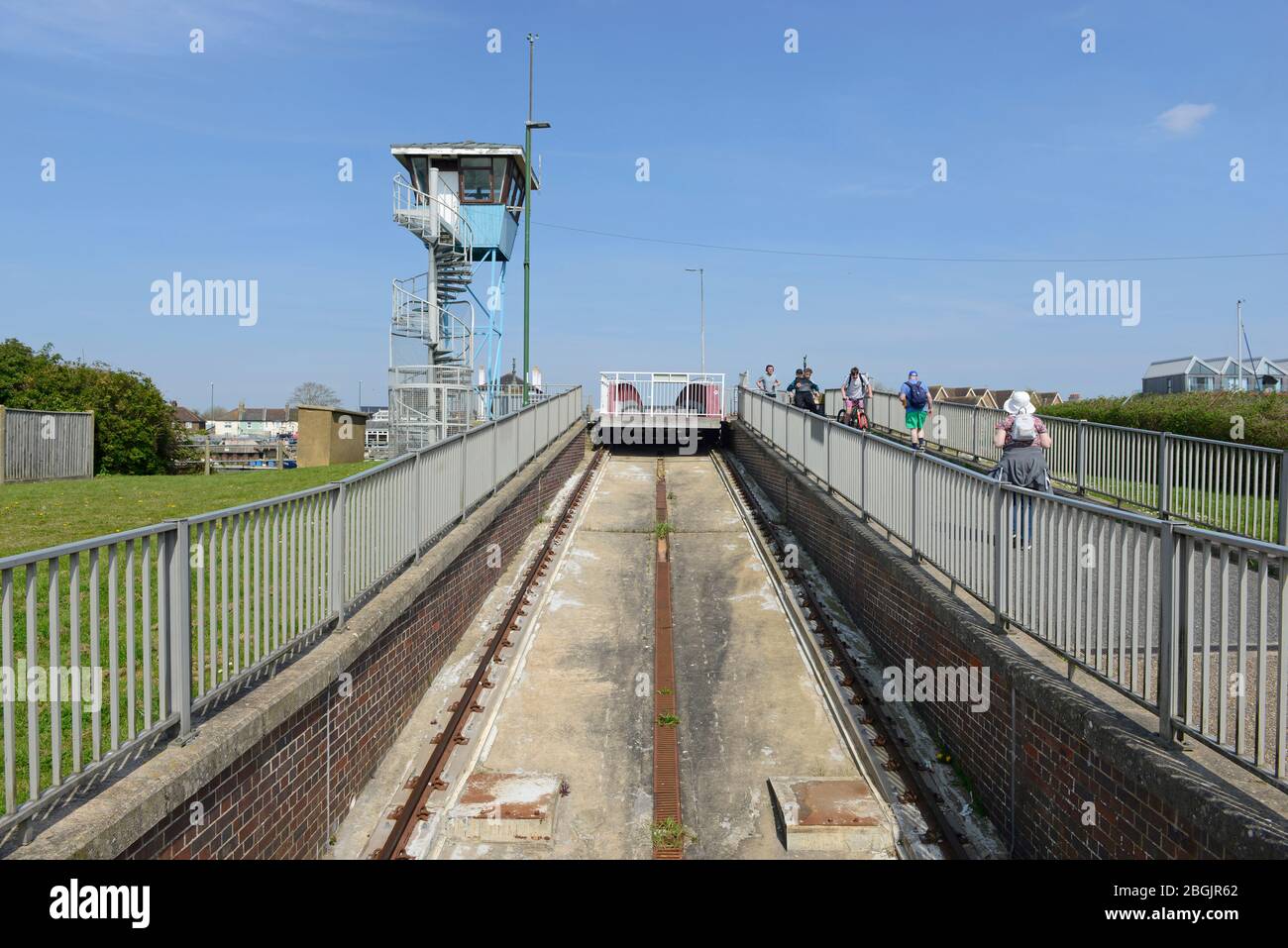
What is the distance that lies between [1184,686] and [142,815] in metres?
4.82

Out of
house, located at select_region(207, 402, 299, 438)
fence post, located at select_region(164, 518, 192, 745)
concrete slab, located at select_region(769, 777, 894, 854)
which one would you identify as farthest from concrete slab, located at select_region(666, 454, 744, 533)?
house, located at select_region(207, 402, 299, 438)

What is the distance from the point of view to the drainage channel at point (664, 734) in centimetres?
673

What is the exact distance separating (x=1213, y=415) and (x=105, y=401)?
95.7 feet

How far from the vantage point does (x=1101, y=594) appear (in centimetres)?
544

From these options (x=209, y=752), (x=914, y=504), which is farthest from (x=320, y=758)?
(x=914, y=504)

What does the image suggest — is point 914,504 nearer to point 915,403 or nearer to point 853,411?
point 915,403

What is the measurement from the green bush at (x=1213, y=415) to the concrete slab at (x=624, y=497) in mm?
10180

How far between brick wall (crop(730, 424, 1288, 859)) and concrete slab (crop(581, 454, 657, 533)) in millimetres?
6767

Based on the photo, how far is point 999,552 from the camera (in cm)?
706

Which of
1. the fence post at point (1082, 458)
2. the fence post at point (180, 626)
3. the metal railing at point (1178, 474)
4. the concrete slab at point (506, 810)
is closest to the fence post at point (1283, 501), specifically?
the metal railing at point (1178, 474)

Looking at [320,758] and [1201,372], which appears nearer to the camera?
[320,758]

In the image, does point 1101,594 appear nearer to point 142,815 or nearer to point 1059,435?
Result: point 142,815

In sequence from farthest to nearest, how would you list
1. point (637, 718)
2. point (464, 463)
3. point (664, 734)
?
point (464, 463), point (637, 718), point (664, 734)
